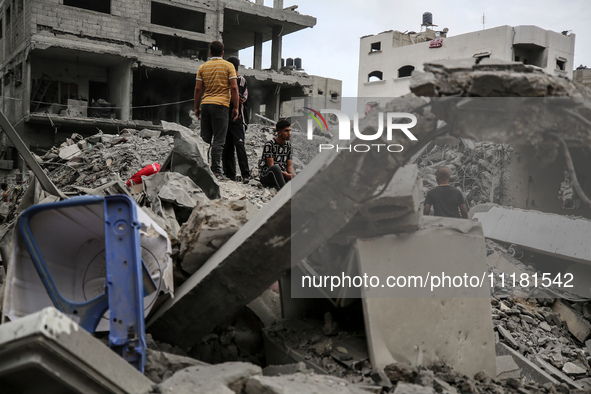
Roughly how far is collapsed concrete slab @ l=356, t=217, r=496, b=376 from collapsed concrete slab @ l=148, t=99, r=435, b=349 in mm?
303

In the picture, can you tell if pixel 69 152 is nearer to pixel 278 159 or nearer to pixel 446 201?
pixel 278 159

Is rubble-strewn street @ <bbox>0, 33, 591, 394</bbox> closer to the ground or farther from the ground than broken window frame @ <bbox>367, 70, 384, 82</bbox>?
closer to the ground

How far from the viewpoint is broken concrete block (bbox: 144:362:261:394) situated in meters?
2.00

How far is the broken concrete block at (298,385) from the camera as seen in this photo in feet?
6.60

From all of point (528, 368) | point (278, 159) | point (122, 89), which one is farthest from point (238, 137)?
point (122, 89)

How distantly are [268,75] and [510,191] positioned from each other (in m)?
14.4

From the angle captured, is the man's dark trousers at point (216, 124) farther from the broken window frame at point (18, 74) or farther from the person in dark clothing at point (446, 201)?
the broken window frame at point (18, 74)

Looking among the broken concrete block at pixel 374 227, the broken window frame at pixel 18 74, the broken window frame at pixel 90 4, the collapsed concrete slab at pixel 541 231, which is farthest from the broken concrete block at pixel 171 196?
the broken window frame at pixel 90 4

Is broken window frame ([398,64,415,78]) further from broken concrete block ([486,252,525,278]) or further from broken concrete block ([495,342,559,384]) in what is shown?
broken concrete block ([495,342,559,384])

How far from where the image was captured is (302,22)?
67.7 feet

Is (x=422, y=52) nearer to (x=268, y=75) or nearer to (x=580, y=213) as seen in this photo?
(x=268, y=75)

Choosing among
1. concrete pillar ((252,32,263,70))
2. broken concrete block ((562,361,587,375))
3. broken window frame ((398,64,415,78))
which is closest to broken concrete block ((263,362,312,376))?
broken concrete block ((562,361,587,375))

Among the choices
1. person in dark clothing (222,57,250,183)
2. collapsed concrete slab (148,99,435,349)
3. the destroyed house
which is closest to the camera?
collapsed concrete slab (148,99,435,349)

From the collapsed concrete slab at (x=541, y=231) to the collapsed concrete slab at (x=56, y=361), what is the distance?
454 cm
